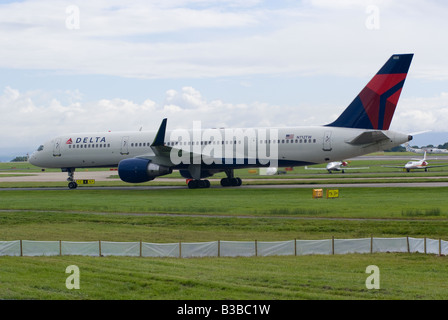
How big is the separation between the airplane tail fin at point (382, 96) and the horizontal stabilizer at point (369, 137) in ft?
5.02

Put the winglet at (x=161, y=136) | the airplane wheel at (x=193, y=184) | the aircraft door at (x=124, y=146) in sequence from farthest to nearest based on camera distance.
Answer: the aircraft door at (x=124, y=146), the airplane wheel at (x=193, y=184), the winglet at (x=161, y=136)

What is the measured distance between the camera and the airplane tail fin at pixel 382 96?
46.4m

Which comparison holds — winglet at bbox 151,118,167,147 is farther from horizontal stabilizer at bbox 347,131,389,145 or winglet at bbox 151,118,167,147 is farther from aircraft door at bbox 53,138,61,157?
horizontal stabilizer at bbox 347,131,389,145

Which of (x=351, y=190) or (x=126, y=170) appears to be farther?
(x=126, y=170)

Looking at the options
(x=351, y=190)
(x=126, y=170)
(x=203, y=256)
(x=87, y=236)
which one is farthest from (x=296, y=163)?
(x=203, y=256)

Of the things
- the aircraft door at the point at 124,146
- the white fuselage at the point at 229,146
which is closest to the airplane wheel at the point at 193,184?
the white fuselage at the point at 229,146

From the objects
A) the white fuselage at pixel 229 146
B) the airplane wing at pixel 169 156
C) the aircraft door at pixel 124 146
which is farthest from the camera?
the aircraft door at pixel 124 146

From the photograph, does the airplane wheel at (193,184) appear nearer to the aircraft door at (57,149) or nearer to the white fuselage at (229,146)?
the white fuselage at (229,146)

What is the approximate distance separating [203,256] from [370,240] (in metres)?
6.90

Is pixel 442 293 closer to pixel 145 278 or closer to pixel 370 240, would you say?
pixel 370 240

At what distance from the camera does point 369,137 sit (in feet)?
151

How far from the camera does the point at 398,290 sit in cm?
1738

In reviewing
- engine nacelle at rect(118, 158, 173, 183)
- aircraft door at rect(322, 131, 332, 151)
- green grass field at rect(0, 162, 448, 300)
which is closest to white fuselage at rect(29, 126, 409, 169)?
aircraft door at rect(322, 131, 332, 151)

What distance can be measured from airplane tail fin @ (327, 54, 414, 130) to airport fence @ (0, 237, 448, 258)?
24.0 metres
